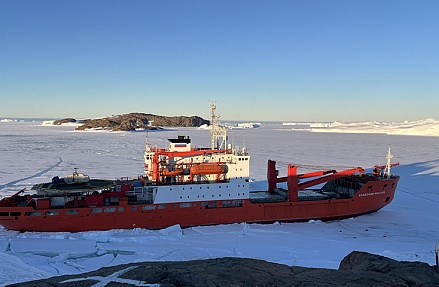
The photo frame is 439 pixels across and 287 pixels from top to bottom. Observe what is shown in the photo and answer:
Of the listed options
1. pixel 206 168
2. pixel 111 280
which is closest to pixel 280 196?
pixel 206 168

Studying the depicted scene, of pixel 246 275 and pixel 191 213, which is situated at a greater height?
pixel 246 275

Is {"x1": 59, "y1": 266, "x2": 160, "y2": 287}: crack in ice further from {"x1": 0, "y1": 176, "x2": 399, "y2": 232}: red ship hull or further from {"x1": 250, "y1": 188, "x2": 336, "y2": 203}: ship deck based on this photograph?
{"x1": 250, "y1": 188, "x2": 336, "y2": 203}: ship deck

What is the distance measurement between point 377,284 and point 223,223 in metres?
10.9

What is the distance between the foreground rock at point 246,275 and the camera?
459 centimetres

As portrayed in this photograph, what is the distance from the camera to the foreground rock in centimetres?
459

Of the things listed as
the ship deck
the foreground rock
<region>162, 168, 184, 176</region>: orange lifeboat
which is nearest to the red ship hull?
the ship deck

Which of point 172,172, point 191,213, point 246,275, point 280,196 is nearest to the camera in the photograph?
point 246,275

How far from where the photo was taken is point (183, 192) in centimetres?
1532

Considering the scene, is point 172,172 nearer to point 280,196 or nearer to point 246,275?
point 280,196

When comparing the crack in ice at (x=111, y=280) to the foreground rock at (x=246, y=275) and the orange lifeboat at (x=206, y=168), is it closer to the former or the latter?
the foreground rock at (x=246, y=275)

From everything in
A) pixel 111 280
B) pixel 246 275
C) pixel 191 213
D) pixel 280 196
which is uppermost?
pixel 111 280

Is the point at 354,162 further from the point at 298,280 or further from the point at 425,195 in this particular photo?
the point at 298,280

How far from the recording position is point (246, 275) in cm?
516

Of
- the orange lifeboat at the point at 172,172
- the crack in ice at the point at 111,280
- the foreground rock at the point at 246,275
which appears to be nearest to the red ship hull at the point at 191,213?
the orange lifeboat at the point at 172,172
